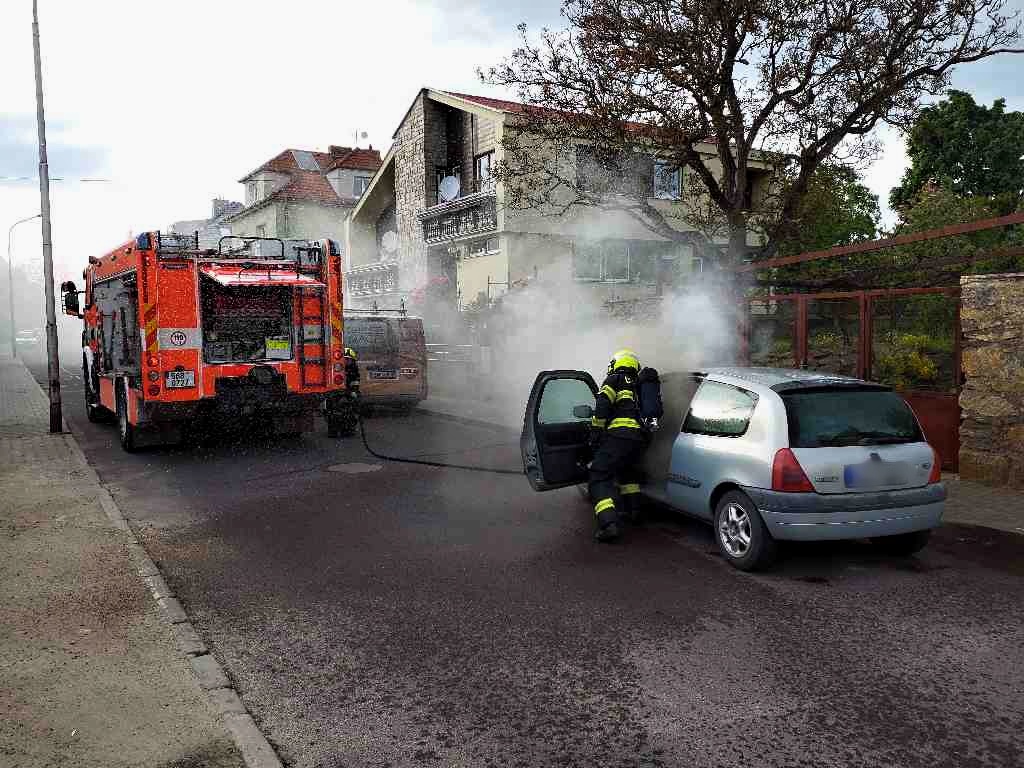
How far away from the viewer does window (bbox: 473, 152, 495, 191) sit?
26152 mm

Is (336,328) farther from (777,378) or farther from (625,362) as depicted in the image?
(777,378)

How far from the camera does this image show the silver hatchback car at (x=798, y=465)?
221 inches

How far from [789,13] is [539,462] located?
10.9 meters

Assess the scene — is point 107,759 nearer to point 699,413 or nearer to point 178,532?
point 178,532

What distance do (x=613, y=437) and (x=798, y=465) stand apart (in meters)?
1.60

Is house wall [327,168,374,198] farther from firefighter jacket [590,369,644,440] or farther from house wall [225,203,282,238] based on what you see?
firefighter jacket [590,369,644,440]

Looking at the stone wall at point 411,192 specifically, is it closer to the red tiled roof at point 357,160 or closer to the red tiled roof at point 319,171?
the red tiled roof at point 319,171

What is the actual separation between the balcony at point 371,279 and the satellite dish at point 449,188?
4.98m

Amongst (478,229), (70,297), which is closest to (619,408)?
(70,297)

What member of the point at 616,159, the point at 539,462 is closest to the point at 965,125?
the point at 616,159

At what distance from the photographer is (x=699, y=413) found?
6586mm

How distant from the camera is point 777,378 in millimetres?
6246

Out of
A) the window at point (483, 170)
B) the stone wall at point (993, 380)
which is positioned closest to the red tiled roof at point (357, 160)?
the window at point (483, 170)

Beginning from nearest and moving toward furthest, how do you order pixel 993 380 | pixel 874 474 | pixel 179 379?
pixel 874 474
pixel 993 380
pixel 179 379
